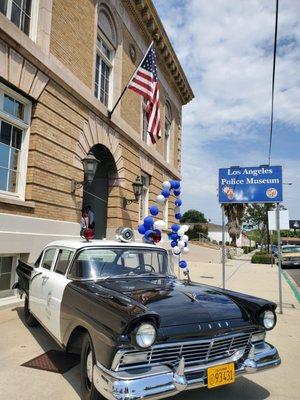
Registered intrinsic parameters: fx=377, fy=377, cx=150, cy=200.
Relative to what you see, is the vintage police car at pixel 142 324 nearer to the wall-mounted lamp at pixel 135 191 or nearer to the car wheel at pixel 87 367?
the car wheel at pixel 87 367

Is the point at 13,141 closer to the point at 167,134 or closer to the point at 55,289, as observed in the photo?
the point at 55,289

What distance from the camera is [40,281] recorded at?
17.6ft

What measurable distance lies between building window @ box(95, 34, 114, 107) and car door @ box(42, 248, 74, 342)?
904cm

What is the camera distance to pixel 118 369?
3.06m

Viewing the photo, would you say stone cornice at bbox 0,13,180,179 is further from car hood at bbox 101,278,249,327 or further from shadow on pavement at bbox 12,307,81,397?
car hood at bbox 101,278,249,327

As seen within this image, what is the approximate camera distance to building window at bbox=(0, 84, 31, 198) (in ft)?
27.7

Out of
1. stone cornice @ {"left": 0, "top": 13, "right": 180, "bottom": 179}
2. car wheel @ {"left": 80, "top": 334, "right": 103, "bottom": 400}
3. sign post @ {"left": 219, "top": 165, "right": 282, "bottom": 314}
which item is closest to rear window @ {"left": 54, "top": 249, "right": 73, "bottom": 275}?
car wheel @ {"left": 80, "top": 334, "right": 103, "bottom": 400}

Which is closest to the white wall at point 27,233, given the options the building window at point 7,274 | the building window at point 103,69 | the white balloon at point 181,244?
the building window at point 7,274

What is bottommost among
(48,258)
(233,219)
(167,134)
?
(48,258)

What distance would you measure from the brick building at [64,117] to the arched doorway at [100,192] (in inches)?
1.5

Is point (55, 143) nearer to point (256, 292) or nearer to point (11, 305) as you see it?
point (11, 305)

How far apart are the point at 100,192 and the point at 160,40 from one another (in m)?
8.12

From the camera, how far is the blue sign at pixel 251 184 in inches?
384

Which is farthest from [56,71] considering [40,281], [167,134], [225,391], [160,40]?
[167,134]
